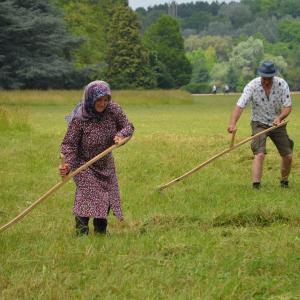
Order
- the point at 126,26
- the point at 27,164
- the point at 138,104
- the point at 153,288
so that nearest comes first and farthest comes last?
the point at 153,288 < the point at 27,164 < the point at 138,104 < the point at 126,26

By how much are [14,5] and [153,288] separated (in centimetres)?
4565

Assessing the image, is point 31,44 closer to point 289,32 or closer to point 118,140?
point 118,140

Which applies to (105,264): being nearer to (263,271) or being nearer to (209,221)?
(263,271)

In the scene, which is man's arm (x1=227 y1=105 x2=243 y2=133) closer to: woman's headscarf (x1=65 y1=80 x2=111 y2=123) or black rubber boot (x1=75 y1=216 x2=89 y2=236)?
woman's headscarf (x1=65 y1=80 x2=111 y2=123)

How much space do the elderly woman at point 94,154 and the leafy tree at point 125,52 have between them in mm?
56761

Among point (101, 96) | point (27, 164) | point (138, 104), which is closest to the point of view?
point (101, 96)

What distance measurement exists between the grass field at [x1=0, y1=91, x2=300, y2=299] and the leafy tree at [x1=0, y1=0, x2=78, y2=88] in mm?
36002

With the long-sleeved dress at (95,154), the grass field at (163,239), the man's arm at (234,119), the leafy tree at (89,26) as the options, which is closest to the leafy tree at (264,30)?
the leafy tree at (89,26)

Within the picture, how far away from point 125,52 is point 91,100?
190 feet

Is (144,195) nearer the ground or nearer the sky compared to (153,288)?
nearer the ground

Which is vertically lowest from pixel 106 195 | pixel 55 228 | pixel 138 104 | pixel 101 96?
pixel 138 104

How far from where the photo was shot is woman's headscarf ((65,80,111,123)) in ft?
21.0

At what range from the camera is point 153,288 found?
502 centimetres

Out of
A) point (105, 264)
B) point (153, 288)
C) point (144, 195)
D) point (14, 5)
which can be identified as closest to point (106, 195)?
point (105, 264)
